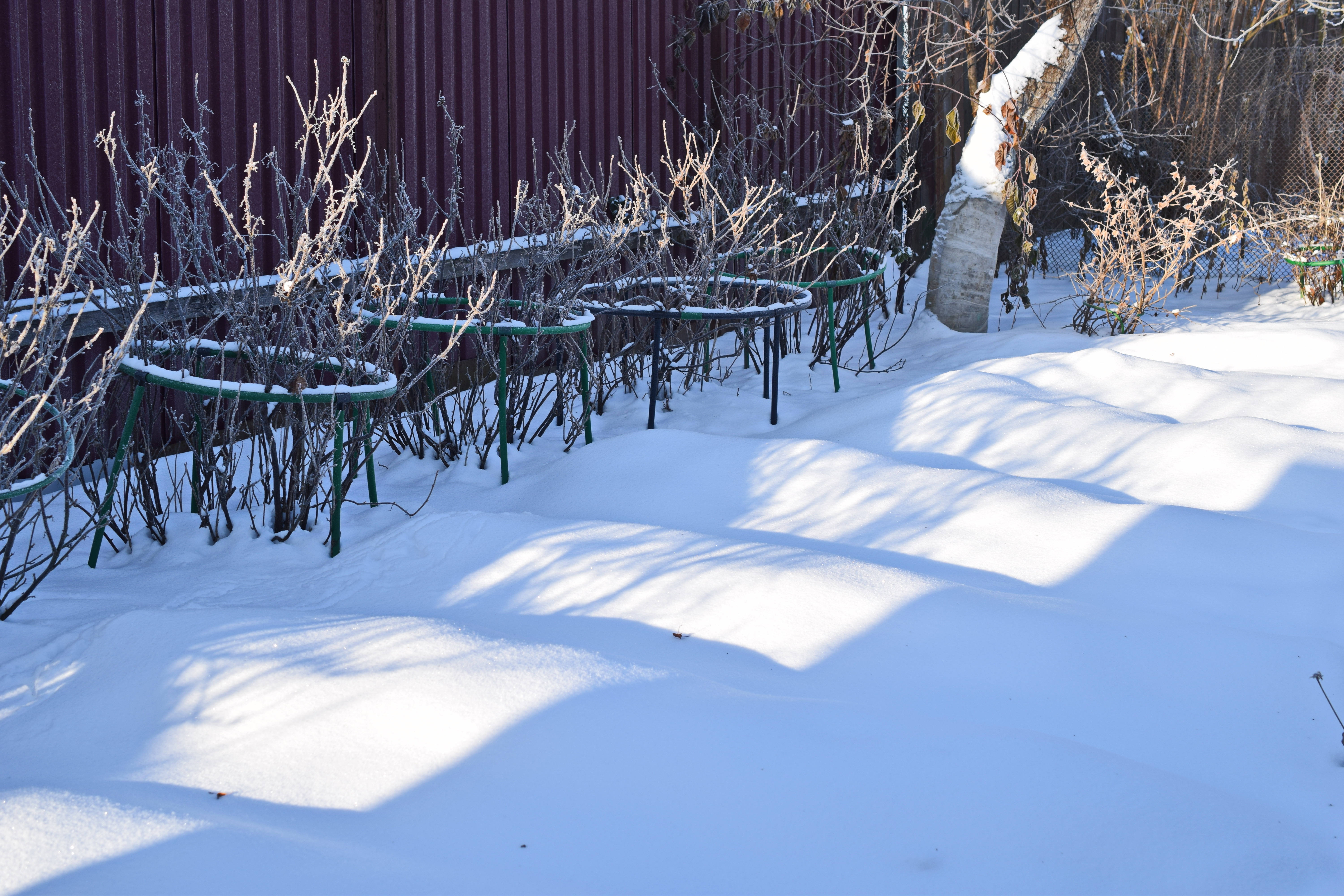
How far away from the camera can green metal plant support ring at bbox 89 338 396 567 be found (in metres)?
3.21

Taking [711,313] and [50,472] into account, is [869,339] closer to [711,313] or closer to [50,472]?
[711,313]

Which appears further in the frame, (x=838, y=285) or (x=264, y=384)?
(x=838, y=285)

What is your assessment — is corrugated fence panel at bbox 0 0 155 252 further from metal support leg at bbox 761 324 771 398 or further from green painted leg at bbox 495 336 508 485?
metal support leg at bbox 761 324 771 398

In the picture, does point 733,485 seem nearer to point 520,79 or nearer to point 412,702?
point 412,702

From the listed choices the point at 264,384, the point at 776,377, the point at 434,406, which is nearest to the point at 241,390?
the point at 264,384

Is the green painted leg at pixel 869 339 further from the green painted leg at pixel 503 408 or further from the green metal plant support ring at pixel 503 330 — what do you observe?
the green painted leg at pixel 503 408

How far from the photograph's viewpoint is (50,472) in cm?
238

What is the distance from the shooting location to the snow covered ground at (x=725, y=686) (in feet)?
6.17

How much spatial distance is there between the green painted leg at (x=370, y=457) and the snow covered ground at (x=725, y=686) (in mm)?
67

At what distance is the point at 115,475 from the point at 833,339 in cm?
332

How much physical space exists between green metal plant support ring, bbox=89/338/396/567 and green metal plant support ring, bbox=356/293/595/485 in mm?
232

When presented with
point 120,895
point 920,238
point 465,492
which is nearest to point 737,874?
→ point 120,895

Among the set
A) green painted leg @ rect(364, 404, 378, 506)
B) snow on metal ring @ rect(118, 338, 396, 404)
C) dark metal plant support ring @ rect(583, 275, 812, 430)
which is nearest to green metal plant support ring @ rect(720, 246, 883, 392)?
dark metal plant support ring @ rect(583, 275, 812, 430)

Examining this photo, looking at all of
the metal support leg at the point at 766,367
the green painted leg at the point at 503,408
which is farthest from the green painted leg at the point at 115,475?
the metal support leg at the point at 766,367
